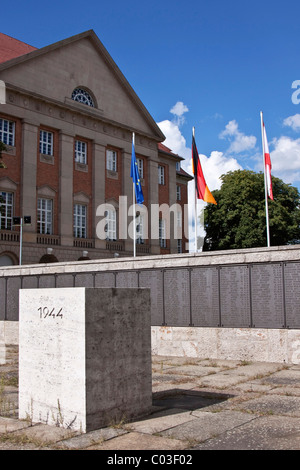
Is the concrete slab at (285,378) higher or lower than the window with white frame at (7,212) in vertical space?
lower

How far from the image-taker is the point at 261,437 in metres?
5.10

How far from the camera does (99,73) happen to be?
42188 mm

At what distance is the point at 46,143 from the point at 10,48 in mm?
8969

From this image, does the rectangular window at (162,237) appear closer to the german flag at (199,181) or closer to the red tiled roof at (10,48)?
the red tiled roof at (10,48)

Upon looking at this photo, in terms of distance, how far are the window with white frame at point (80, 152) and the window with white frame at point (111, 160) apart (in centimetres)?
257

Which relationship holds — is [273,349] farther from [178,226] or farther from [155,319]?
[178,226]

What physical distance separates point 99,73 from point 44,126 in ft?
27.9

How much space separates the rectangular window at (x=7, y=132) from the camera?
34.1 m

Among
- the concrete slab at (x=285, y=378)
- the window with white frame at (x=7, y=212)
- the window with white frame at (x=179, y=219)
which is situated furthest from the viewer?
the window with white frame at (x=179, y=219)

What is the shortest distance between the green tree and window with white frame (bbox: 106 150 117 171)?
12.1 meters

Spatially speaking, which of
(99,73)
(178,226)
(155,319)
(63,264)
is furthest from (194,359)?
(178,226)

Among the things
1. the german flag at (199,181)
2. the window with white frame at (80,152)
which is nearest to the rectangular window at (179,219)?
the window with white frame at (80,152)

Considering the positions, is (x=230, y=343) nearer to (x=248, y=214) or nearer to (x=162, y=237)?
(x=162, y=237)

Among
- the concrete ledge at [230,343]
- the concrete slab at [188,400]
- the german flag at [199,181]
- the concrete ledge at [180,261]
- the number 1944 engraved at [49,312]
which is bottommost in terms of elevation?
the concrete slab at [188,400]
